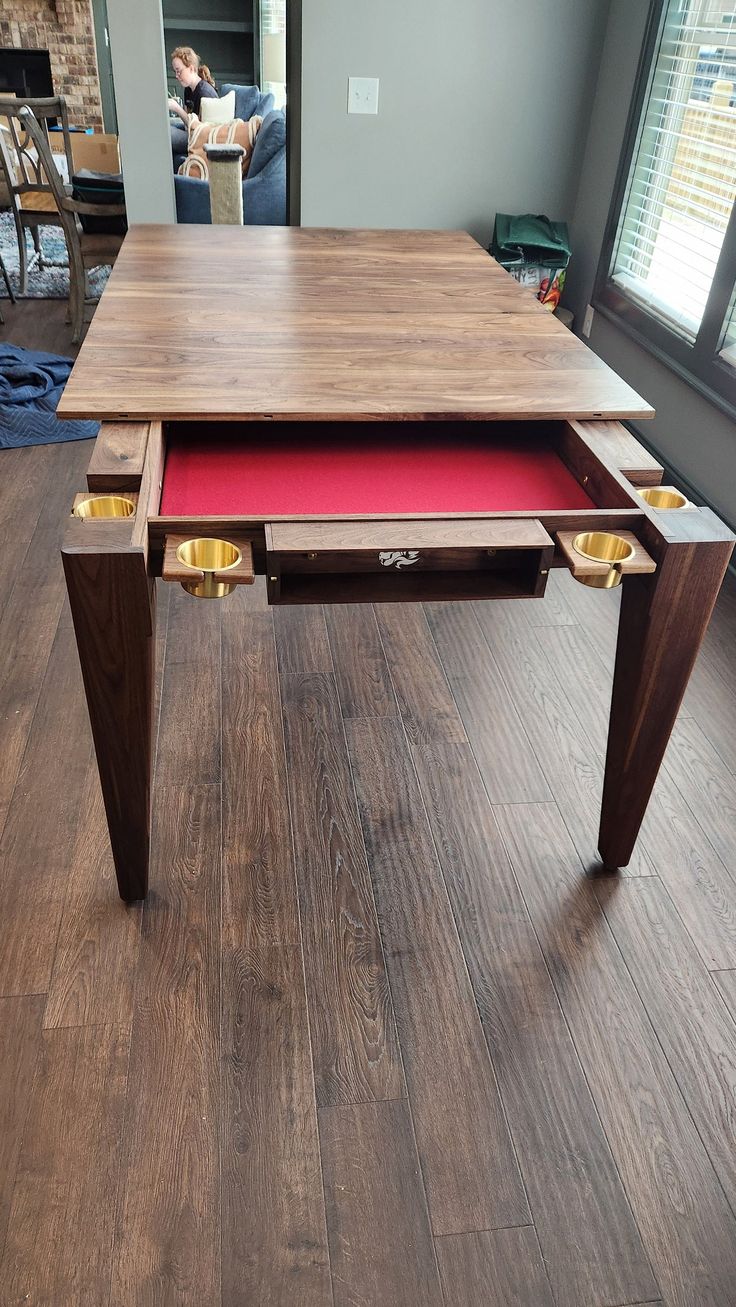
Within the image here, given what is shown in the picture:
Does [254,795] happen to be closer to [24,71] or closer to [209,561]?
[209,561]

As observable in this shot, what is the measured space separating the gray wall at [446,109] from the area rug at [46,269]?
4.79ft

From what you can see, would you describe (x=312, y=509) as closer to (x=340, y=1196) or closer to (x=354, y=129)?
(x=340, y=1196)

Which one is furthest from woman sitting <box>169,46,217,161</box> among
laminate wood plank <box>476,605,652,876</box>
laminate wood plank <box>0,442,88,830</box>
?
laminate wood plank <box>476,605,652,876</box>

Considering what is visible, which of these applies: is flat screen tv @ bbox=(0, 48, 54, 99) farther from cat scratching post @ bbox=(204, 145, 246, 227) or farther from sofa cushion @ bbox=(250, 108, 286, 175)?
cat scratching post @ bbox=(204, 145, 246, 227)

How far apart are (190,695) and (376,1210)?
1.15 meters

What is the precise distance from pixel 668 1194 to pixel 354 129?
144 inches

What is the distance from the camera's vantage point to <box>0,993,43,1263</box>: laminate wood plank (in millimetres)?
1215

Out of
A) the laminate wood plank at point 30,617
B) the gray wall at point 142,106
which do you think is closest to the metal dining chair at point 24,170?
the gray wall at point 142,106

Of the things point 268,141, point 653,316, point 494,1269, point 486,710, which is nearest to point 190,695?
point 486,710

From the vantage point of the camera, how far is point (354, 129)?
11.8ft

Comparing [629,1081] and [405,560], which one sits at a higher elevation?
[405,560]

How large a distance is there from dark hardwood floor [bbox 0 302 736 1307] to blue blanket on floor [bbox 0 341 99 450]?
1.27 metres

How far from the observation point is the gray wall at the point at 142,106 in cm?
335

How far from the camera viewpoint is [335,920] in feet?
5.23
